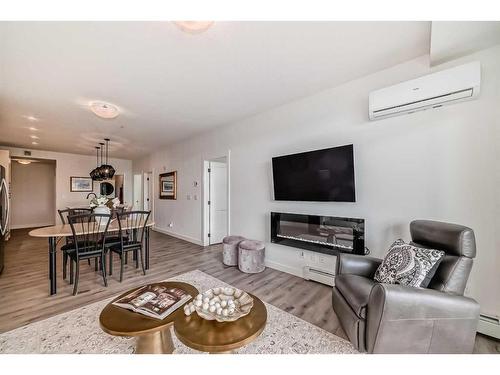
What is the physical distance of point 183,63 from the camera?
2207mm

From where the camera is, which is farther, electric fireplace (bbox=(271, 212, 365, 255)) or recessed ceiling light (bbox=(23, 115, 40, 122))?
recessed ceiling light (bbox=(23, 115, 40, 122))

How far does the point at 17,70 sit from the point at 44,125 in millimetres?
2399

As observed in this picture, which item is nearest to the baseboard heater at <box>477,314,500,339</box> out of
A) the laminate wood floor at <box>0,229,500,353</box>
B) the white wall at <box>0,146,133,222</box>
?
the laminate wood floor at <box>0,229,500,353</box>

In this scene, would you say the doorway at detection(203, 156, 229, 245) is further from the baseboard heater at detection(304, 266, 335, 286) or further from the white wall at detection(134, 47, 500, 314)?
the baseboard heater at detection(304, 266, 335, 286)

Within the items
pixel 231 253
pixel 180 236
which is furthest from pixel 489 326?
pixel 180 236

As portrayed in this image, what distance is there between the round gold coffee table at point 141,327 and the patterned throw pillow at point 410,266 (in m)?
1.61

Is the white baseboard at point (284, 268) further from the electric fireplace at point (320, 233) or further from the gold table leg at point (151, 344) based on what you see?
the gold table leg at point (151, 344)

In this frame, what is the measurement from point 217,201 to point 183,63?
10.7 feet

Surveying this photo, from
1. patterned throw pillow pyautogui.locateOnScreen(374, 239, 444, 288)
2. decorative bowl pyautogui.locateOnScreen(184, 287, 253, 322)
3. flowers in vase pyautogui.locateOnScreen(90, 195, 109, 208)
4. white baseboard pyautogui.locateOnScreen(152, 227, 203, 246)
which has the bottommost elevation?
white baseboard pyautogui.locateOnScreen(152, 227, 203, 246)

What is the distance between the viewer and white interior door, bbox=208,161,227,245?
193 inches

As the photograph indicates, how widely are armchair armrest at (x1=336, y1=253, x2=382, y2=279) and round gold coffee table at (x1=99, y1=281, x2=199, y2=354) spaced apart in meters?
1.44

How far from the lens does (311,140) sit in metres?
2.96

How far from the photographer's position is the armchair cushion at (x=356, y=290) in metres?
1.51

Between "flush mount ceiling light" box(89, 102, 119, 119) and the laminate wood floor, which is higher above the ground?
"flush mount ceiling light" box(89, 102, 119, 119)
